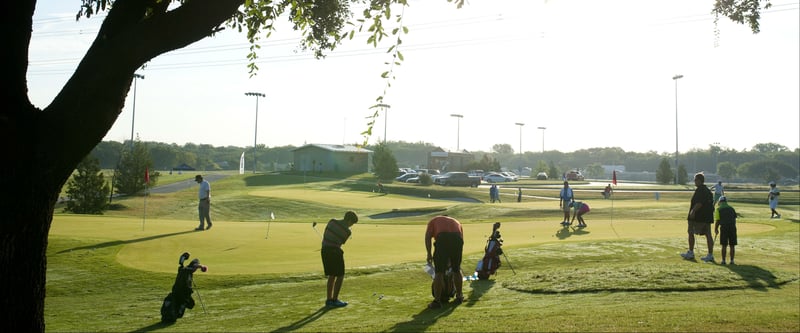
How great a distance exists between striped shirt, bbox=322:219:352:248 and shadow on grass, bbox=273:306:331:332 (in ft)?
3.82

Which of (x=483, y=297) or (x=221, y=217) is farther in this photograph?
(x=221, y=217)

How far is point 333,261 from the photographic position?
11.2 metres

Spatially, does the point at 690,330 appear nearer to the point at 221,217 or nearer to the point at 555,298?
the point at 555,298

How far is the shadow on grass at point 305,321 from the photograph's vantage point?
9578 mm

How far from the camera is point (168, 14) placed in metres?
4.80

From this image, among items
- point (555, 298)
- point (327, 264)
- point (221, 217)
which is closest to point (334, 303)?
point (327, 264)

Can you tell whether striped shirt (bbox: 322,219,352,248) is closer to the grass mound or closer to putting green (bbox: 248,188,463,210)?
the grass mound

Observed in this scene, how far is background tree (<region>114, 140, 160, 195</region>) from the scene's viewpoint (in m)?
48.0

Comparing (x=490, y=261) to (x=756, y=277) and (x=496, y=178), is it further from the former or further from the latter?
(x=496, y=178)

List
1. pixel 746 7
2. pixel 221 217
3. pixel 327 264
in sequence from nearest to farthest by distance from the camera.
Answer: pixel 746 7 < pixel 327 264 < pixel 221 217

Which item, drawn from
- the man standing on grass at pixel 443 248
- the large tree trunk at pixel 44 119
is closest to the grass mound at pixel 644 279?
the man standing on grass at pixel 443 248

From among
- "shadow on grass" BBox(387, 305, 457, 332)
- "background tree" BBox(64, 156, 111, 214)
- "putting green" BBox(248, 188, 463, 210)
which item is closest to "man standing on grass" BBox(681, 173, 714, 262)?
"shadow on grass" BBox(387, 305, 457, 332)

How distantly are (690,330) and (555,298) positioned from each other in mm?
3606

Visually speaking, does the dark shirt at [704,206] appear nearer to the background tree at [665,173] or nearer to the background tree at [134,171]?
the background tree at [134,171]
